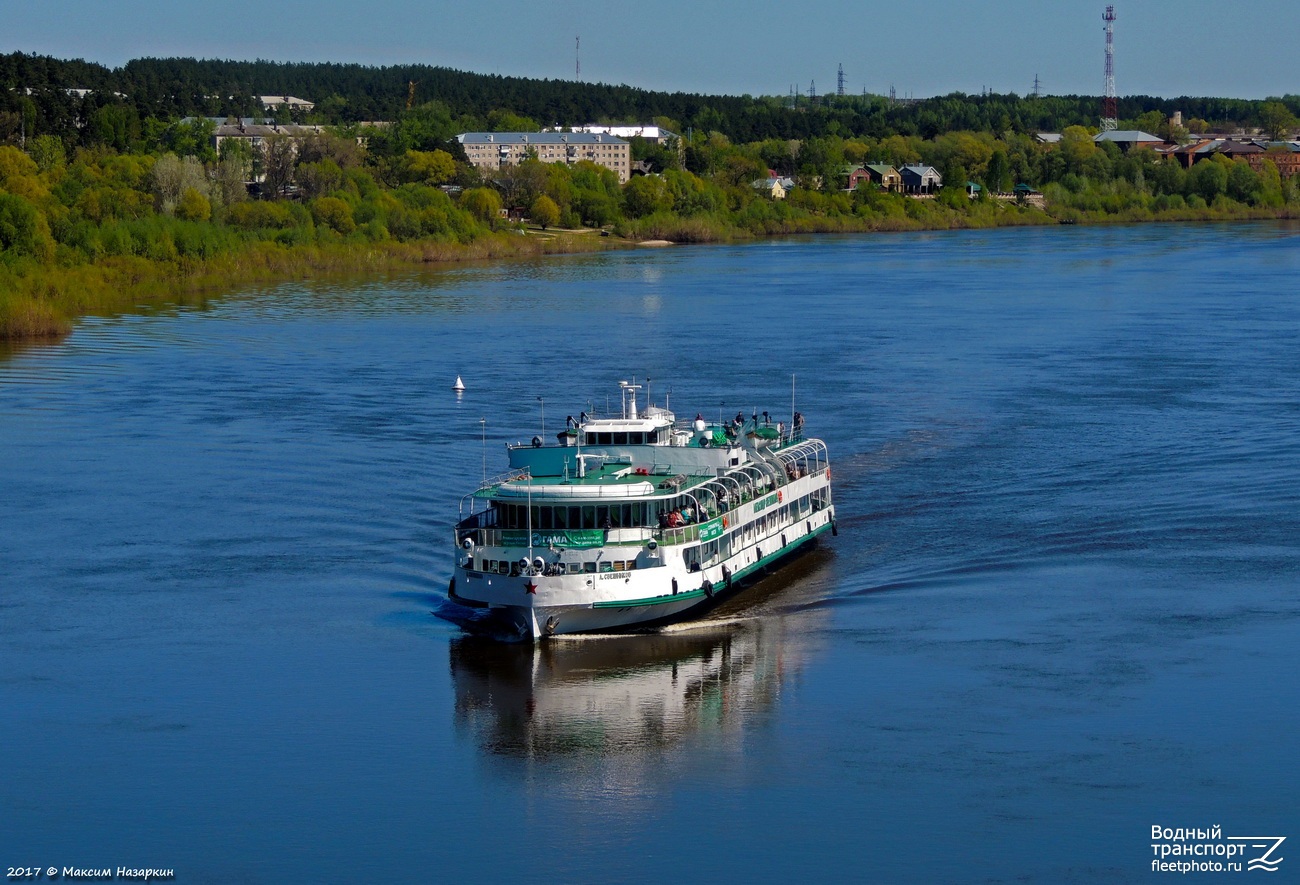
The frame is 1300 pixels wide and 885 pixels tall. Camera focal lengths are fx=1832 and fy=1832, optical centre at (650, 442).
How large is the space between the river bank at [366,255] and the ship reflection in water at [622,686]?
40.9m

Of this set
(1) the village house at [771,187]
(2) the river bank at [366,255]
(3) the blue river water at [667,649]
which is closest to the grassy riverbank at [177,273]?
(2) the river bank at [366,255]

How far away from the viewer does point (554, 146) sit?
564 feet

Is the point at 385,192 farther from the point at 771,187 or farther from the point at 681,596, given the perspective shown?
the point at 681,596

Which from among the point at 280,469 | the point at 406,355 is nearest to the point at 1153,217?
the point at 406,355

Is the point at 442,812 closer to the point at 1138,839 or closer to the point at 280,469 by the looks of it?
the point at 1138,839

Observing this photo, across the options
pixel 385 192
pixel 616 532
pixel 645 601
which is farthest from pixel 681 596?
pixel 385 192

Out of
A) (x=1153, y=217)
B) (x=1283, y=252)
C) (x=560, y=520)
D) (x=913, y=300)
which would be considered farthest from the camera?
(x=1153, y=217)

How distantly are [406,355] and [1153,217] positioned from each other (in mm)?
97976

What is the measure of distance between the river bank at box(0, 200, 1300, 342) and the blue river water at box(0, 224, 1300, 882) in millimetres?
17216

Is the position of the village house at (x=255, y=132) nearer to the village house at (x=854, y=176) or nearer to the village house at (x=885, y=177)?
the village house at (x=854, y=176)

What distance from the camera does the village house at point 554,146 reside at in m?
165

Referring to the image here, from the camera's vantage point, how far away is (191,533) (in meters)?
32.5

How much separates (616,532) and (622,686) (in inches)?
105

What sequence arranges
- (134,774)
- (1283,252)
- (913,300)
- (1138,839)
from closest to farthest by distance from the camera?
1. (1138,839)
2. (134,774)
3. (913,300)
4. (1283,252)
